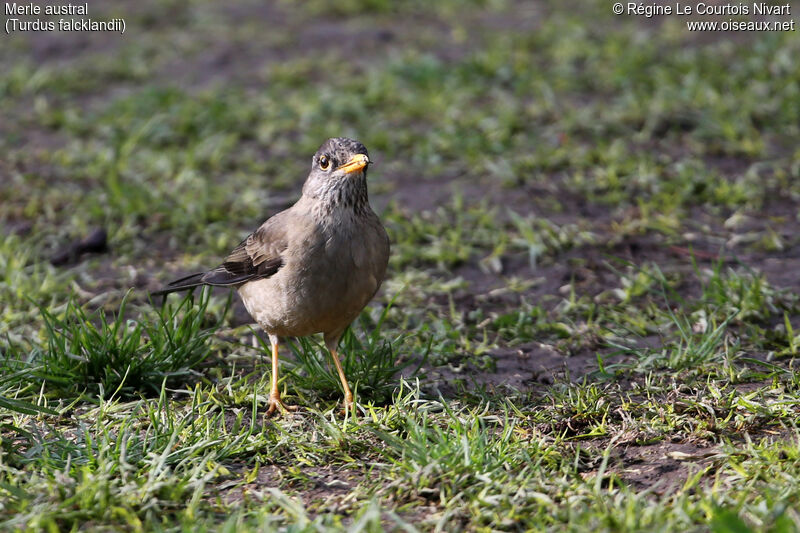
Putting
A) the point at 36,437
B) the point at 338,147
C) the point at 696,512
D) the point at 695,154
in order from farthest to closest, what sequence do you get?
the point at 695,154, the point at 338,147, the point at 36,437, the point at 696,512

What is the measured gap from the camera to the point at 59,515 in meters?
3.82

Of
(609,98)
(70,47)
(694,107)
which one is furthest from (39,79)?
(694,107)

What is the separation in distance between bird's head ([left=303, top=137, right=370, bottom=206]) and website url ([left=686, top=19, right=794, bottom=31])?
7.71m

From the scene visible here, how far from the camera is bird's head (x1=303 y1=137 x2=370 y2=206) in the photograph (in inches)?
200

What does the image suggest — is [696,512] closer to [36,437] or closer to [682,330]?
[682,330]

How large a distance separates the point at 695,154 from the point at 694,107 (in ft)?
2.94

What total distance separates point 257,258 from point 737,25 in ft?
27.4

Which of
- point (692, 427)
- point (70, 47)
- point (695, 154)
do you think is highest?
point (70, 47)

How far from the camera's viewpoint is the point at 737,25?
11.4 meters

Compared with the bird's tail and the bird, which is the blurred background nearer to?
the bird's tail

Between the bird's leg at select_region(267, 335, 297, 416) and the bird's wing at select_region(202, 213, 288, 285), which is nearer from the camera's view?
the bird's leg at select_region(267, 335, 297, 416)

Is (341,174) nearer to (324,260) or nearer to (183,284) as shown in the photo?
(324,260)

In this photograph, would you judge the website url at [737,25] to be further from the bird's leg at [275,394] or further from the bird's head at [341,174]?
the bird's leg at [275,394]

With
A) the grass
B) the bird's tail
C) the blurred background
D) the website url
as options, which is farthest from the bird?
the website url
